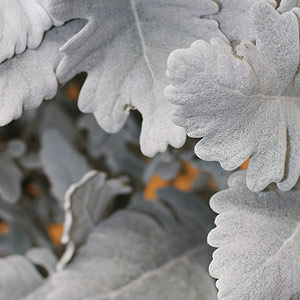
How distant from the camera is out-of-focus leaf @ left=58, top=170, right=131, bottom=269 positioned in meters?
0.66

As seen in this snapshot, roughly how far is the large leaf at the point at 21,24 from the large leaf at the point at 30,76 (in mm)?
18

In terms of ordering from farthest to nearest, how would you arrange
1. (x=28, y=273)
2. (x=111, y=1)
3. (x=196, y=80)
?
1. (x=28, y=273)
2. (x=111, y=1)
3. (x=196, y=80)

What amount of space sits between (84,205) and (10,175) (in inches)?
6.6

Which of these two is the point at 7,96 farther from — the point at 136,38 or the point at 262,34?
the point at 262,34

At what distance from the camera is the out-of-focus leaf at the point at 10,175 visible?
0.77 meters

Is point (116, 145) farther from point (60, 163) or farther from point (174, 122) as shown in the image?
point (174, 122)

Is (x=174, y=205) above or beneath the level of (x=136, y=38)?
beneath

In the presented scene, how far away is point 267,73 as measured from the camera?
0.46 metres

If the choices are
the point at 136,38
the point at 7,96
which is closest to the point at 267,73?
the point at 136,38

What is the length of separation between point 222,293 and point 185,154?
0.34m

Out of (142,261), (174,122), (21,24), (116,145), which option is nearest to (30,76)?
(21,24)

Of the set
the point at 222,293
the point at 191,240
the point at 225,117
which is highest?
the point at 225,117

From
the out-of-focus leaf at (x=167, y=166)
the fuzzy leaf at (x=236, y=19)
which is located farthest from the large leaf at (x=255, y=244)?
the out-of-focus leaf at (x=167, y=166)

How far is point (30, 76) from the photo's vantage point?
53cm
